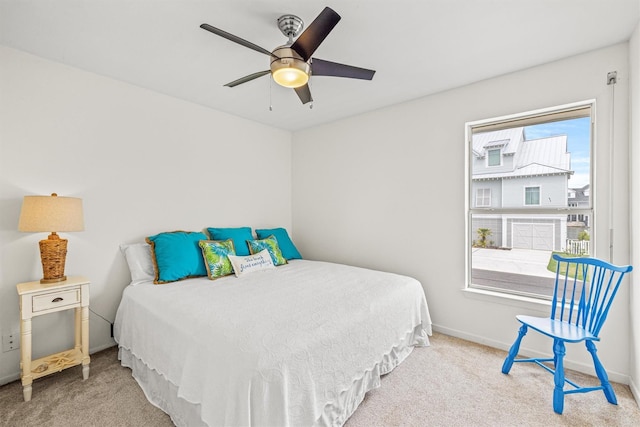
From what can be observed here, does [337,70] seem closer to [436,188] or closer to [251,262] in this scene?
[436,188]

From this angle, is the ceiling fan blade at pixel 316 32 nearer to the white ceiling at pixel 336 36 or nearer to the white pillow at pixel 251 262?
the white ceiling at pixel 336 36

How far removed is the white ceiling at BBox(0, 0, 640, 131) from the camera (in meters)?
1.75

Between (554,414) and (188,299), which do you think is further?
(188,299)

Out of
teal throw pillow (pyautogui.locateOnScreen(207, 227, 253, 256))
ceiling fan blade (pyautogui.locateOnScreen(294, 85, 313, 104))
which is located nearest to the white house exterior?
ceiling fan blade (pyautogui.locateOnScreen(294, 85, 313, 104))

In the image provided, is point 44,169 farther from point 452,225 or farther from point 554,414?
point 554,414

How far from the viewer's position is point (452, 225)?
2.93 meters

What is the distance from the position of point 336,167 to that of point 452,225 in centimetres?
168

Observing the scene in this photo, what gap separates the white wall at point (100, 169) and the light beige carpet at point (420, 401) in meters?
0.56

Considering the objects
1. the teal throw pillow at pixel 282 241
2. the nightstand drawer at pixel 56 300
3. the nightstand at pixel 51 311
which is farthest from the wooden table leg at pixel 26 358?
the teal throw pillow at pixel 282 241

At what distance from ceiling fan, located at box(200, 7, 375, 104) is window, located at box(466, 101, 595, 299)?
1.67 m

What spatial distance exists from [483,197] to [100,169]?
373 centimetres

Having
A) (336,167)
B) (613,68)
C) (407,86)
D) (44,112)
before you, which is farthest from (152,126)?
(613,68)

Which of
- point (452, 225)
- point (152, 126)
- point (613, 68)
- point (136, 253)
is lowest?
point (136, 253)

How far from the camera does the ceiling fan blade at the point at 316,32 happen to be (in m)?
1.43
